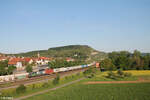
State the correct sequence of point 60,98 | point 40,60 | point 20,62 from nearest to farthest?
point 60,98 → point 20,62 → point 40,60

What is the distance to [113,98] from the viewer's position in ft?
80.5

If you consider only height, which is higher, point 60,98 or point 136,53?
point 136,53

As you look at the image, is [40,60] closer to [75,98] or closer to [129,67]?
[129,67]

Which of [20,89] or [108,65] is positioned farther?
[108,65]

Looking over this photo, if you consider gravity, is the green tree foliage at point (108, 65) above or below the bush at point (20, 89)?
above

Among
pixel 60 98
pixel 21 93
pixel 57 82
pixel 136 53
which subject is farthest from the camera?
pixel 136 53

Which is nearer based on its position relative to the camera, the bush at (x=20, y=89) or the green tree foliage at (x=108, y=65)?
the bush at (x=20, y=89)

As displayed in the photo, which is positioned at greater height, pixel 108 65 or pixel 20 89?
pixel 108 65

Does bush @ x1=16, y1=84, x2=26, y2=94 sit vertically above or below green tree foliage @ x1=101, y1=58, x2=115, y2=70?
below

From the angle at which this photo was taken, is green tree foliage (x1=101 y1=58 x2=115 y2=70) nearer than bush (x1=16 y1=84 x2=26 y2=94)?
No

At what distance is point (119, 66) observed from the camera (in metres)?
72.0

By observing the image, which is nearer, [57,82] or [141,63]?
[57,82]

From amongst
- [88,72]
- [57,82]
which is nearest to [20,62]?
[88,72]

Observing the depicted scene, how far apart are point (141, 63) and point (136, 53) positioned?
139 feet
